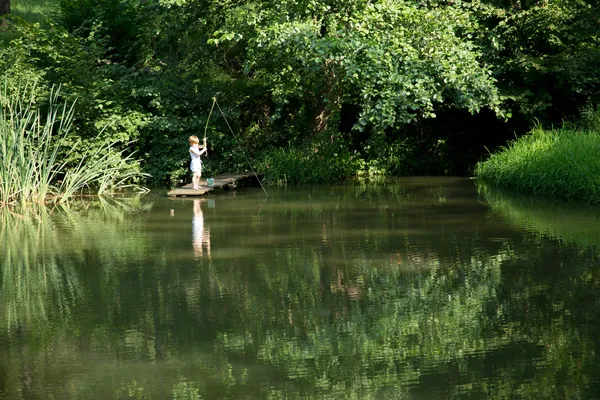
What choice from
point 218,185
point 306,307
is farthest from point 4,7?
point 306,307

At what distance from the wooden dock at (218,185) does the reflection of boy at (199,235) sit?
278 cm

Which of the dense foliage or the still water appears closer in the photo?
the still water

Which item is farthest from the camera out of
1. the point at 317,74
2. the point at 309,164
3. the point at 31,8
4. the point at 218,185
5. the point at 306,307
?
the point at 31,8

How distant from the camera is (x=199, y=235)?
1227cm

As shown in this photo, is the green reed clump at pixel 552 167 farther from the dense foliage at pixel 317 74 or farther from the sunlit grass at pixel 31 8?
the sunlit grass at pixel 31 8

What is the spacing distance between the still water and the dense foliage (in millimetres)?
6074

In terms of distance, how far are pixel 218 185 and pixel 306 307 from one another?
1133 cm

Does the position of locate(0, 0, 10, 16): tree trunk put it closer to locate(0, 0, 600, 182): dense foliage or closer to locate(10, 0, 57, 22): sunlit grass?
locate(10, 0, 57, 22): sunlit grass

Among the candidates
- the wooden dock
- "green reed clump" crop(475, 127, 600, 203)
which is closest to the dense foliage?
the wooden dock

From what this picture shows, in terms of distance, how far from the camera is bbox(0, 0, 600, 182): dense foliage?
19047mm

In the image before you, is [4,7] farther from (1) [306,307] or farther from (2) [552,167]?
(1) [306,307]

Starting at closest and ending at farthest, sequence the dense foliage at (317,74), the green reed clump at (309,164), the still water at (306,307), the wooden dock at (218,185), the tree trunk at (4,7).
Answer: the still water at (306,307)
the wooden dock at (218,185)
the dense foliage at (317,74)
the green reed clump at (309,164)
the tree trunk at (4,7)

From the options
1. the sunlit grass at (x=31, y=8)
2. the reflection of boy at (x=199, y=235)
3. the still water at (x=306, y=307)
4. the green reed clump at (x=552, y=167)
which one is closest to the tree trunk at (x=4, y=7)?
the sunlit grass at (x=31, y=8)

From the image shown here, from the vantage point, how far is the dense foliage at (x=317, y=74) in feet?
62.5
